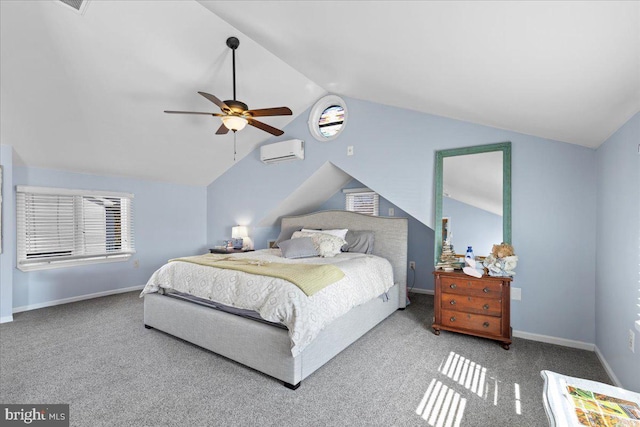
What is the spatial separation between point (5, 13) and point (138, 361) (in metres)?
2.91

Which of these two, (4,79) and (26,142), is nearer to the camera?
(4,79)

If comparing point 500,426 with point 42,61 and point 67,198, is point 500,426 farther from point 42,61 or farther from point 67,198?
point 67,198

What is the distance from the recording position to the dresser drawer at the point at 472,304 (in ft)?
8.86

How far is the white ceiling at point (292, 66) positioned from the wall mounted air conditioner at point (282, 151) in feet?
1.36

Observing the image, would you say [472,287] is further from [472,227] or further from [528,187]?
[528,187]

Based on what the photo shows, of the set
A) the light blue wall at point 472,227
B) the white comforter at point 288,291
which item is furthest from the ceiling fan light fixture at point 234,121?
the light blue wall at point 472,227

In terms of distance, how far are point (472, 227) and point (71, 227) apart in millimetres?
5440

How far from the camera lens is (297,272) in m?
2.41

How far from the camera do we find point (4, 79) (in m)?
2.62

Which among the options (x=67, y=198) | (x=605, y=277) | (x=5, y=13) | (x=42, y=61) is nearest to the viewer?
(x=5, y=13)

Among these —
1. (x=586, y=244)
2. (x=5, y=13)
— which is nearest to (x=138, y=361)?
(x=5, y=13)

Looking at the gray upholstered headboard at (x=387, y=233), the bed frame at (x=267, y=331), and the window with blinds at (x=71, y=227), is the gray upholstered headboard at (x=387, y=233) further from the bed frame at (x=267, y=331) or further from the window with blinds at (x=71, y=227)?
the window with blinds at (x=71, y=227)

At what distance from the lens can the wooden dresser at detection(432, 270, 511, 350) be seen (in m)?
2.67

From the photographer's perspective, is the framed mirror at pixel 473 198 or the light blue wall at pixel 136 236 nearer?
the framed mirror at pixel 473 198
